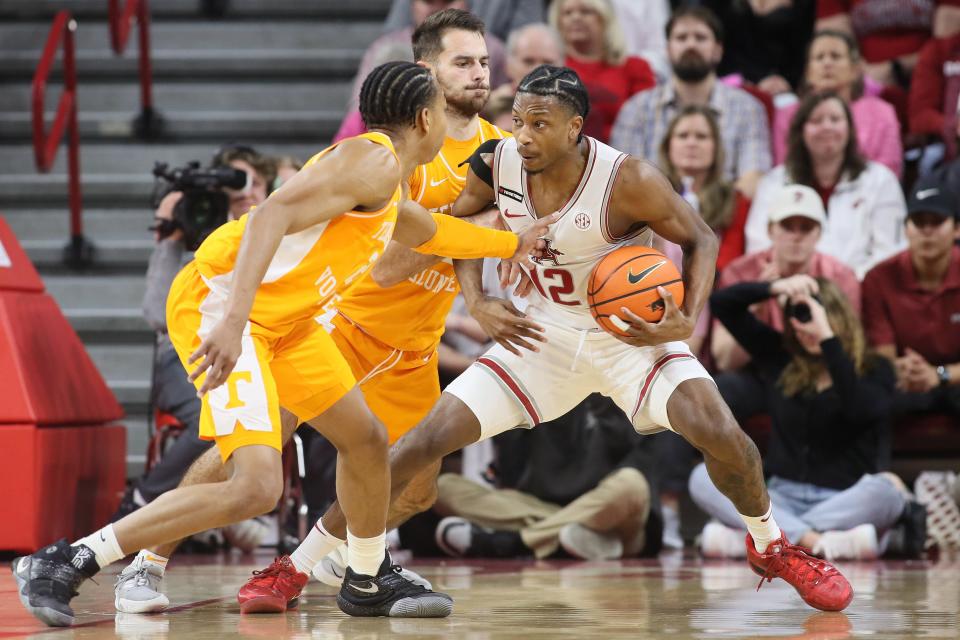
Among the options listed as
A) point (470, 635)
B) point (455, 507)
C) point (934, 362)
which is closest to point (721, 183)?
point (934, 362)

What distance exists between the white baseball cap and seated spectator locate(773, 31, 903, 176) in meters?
1.01

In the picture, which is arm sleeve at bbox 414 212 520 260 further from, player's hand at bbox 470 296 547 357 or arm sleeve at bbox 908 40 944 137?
arm sleeve at bbox 908 40 944 137

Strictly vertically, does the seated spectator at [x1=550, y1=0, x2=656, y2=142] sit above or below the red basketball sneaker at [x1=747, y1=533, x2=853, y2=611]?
above

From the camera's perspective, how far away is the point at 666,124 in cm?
848

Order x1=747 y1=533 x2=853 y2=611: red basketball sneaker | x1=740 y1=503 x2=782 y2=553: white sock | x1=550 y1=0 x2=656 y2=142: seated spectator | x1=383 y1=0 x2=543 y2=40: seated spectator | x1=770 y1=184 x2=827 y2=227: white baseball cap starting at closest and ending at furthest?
x1=747 y1=533 x2=853 y2=611: red basketball sneaker, x1=740 y1=503 x2=782 y2=553: white sock, x1=770 y1=184 x2=827 y2=227: white baseball cap, x1=550 y1=0 x2=656 y2=142: seated spectator, x1=383 y1=0 x2=543 y2=40: seated spectator

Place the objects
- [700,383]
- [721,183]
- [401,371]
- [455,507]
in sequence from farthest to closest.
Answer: [721,183] < [455,507] < [401,371] < [700,383]

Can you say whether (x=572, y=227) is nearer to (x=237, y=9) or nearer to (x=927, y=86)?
(x=927, y=86)

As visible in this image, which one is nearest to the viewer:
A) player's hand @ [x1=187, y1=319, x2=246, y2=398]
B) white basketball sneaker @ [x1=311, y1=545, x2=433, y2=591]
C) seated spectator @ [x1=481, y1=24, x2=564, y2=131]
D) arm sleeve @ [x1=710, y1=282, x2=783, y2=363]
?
player's hand @ [x1=187, y1=319, x2=246, y2=398]

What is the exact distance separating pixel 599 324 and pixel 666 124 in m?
4.03

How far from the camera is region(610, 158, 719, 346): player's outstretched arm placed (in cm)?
460

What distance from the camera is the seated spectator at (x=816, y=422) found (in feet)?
21.9

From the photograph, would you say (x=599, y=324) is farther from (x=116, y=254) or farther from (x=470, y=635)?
(x=116, y=254)

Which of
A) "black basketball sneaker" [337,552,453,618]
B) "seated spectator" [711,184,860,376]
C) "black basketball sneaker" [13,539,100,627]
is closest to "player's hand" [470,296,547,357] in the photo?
"black basketball sneaker" [337,552,453,618]

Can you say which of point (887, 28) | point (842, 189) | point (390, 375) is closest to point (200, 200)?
point (390, 375)
